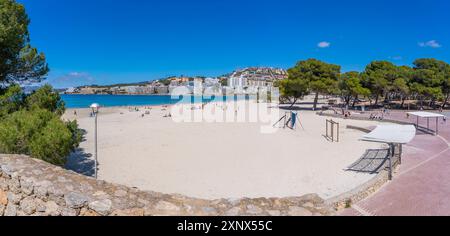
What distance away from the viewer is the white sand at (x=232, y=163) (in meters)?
9.48

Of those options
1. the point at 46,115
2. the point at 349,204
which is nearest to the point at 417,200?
the point at 349,204

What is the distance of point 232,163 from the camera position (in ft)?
41.3

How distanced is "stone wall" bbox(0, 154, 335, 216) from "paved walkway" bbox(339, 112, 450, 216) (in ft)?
14.1

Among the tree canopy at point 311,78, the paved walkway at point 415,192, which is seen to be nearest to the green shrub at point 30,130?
the paved walkway at point 415,192

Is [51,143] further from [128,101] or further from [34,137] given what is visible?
[128,101]

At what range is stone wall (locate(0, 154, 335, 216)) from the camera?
3535mm

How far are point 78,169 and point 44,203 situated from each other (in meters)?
8.26

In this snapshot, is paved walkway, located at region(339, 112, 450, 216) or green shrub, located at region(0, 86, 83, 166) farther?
green shrub, located at region(0, 86, 83, 166)

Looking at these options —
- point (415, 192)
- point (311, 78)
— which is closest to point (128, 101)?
point (311, 78)

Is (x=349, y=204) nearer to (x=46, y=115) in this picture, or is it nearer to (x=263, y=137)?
Result: (x=46, y=115)

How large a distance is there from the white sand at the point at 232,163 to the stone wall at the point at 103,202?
16.6 feet

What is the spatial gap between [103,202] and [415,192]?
8801 millimetres

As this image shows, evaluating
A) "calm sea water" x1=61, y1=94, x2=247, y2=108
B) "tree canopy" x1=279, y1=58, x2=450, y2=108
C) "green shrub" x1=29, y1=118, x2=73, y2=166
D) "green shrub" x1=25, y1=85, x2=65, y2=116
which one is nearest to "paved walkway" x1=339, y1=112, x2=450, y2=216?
"green shrub" x1=29, y1=118, x2=73, y2=166

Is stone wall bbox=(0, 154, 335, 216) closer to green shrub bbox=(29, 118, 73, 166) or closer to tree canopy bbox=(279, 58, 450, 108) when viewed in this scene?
green shrub bbox=(29, 118, 73, 166)
